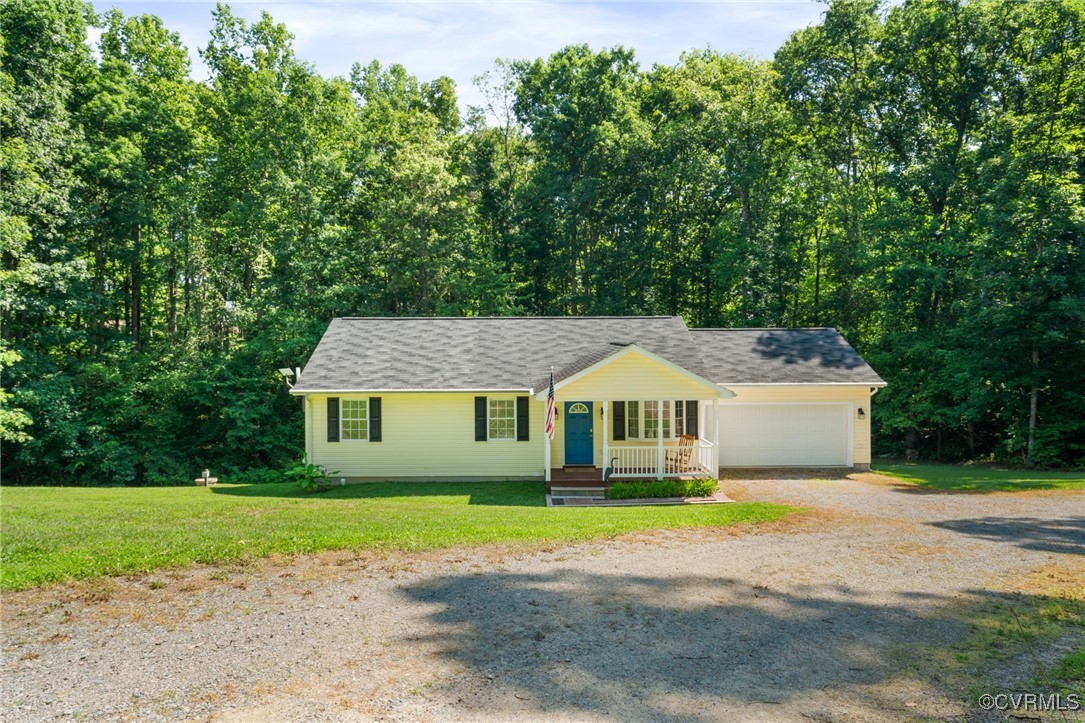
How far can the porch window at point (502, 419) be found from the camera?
60.3 feet

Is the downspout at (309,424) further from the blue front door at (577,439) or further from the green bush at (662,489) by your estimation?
the green bush at (662,489)

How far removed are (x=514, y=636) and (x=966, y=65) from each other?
30.8 metres

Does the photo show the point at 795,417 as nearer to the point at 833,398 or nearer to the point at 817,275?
the point at 833,398

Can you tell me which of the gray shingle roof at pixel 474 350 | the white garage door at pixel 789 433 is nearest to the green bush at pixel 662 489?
the gray shingle roof at pixel 474 350

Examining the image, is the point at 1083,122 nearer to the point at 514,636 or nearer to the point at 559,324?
the point at 559,324

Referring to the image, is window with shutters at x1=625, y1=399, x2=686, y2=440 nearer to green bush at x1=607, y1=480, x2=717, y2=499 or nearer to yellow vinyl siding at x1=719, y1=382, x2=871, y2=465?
yellow vinyl siding at x1=719, y1=382, x2=871, y2=465

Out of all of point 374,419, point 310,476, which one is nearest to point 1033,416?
point 374,419

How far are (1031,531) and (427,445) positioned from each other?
13325 millimetres

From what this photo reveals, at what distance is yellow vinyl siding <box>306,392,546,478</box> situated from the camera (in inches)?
720

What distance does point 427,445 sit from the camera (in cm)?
1831

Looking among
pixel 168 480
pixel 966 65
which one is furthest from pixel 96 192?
pixel 966 65

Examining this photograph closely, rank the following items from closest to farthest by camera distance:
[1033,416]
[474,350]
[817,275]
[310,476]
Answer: [310,476], [474,350], [1033,416], [817,275]

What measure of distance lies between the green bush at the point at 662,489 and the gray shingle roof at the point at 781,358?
5028 millimetres

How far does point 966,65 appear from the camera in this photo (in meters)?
27.2
